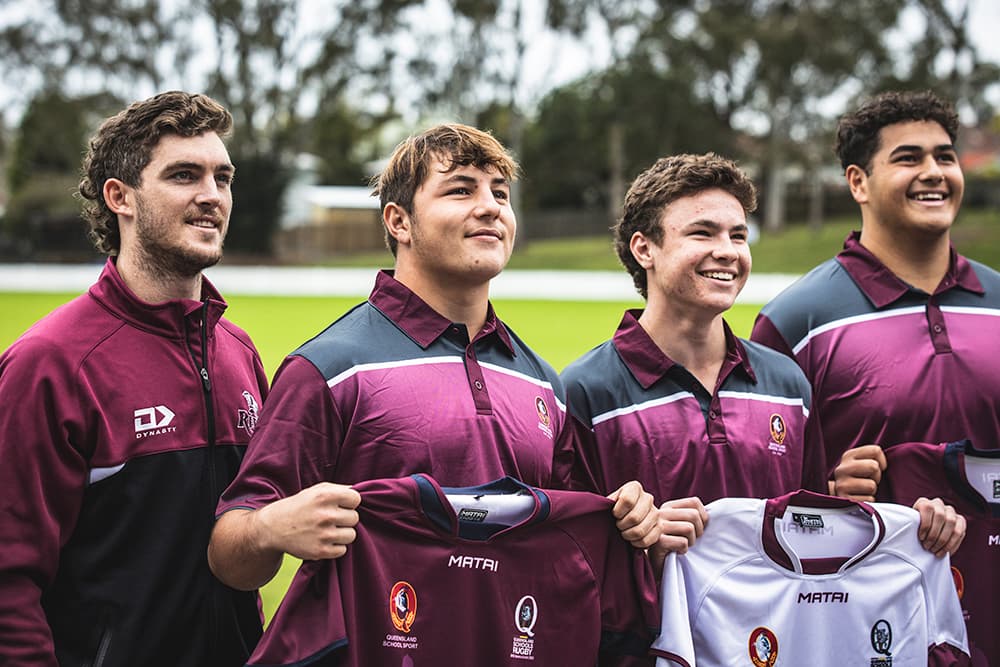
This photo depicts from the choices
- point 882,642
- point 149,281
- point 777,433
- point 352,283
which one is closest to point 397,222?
point 149,281

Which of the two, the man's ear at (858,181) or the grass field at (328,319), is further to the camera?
the grass field at (328,319)

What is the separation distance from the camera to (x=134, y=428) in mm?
3006

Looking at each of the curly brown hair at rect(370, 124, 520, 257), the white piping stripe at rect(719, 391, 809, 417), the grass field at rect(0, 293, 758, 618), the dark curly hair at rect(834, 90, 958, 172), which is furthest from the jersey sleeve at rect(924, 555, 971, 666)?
the grass field at rect(0, 293, 758, 618)

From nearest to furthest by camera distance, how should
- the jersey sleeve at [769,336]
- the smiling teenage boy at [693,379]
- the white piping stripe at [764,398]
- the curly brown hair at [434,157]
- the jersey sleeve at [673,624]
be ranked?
1. the jersey sleeve at [673,624]
2. the curly brown hair at [434,157]
3. the smiling teenage boy at [693,379]
4. the white piping stripe at [764,398]
5. the jersey sleeve at [769,336]

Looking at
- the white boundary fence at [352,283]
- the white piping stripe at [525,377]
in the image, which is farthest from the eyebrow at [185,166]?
the white boundary fence at [352,283]

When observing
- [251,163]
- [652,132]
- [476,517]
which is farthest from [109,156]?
[652,132]

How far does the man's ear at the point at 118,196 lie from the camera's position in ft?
10.7

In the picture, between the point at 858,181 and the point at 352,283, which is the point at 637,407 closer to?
the point at 858,181

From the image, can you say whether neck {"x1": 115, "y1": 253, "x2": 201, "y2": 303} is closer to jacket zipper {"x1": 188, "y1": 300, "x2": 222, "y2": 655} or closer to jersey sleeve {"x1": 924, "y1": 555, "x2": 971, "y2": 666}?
jacket zipper {"x1": 188, "y1": 300, "x2": 222, "y2": 655}

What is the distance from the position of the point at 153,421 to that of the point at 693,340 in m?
1.85

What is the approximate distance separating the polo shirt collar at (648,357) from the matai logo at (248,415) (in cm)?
128

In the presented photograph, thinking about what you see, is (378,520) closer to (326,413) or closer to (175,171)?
(326,413)

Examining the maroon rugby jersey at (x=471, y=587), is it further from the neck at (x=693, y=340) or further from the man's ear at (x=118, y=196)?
the man's ear at (x=118, y=196)

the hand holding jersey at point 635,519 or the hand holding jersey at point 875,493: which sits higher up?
the hand holding jersey at point 635,519
